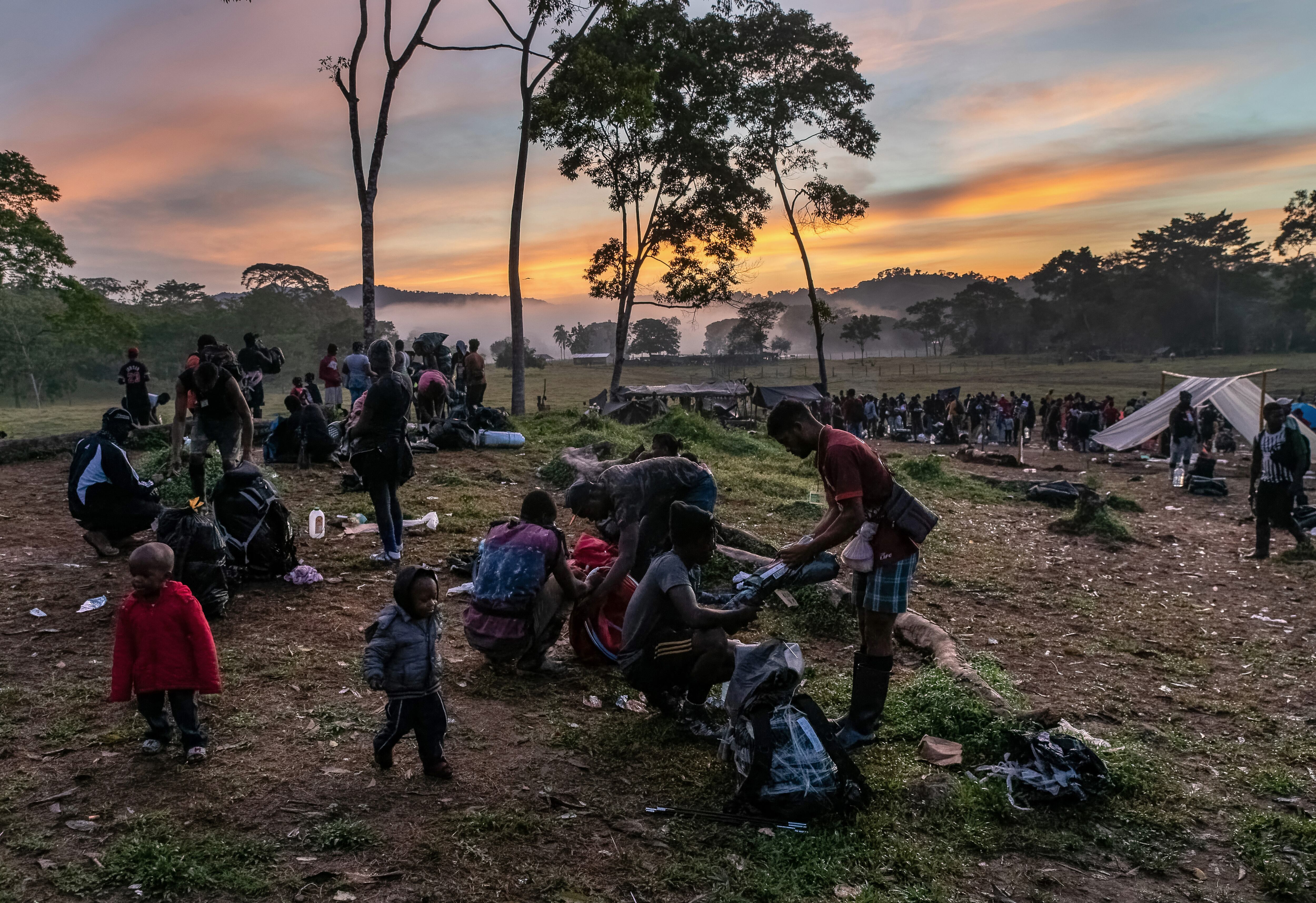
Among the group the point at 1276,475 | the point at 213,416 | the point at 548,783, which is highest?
the point at 213,416

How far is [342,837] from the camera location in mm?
3178

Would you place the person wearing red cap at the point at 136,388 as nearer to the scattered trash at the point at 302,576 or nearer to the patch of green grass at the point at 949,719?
the scattered trash at the point at 302,576

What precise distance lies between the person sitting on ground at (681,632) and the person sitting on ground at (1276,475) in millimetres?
8248

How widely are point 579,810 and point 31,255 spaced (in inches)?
1301

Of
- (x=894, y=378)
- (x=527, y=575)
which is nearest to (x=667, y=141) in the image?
(x=527, y=575)

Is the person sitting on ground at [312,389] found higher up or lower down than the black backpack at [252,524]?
higher up

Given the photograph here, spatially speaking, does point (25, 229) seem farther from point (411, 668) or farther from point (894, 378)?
point (894, 378)

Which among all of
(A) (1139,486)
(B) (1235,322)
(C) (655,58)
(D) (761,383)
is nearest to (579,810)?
(A) (1139,486)

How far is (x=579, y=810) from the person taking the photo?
11.6 feet

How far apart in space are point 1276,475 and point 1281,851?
7532 millimetres

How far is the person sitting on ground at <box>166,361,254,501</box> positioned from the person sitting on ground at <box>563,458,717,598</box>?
3211 mm

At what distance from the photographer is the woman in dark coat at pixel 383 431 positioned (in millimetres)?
6426

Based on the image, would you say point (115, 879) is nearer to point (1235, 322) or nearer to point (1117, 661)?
point (1117, 661)

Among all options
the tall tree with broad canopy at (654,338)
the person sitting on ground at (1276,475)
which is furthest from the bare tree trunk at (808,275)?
the tall tree with broad canopy at (654,338)
